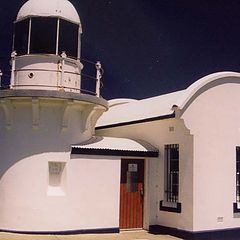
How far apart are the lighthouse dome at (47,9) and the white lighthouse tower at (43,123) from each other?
3 centimetres

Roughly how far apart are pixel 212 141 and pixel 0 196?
23.2 feet

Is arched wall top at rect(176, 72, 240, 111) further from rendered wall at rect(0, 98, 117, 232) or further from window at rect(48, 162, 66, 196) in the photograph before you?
window at rect(48, 162, 66, 196)

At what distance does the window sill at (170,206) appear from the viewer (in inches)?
536

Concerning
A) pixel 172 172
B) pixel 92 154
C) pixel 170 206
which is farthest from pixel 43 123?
pixel 170 206

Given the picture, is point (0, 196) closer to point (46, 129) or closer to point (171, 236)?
point (46, 129)

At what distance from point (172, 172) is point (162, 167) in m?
0.39

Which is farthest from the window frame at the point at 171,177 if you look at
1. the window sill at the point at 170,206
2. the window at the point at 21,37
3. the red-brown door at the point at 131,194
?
the window at the point at 21,37

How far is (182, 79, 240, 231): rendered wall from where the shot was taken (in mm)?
13426

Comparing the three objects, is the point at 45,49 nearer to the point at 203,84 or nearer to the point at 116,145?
the point at 116,145

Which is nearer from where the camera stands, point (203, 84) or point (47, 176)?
point (47, 176)

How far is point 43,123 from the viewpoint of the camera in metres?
13.4

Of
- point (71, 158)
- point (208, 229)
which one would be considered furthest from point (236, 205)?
point (71, 158)

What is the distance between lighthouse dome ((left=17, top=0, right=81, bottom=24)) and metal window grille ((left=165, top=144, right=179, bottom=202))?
565 cm

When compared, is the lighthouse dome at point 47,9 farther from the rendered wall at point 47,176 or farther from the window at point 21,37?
the rendered wall at point 47,176
